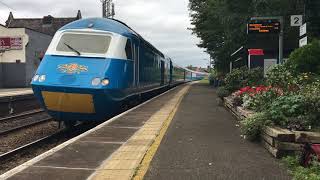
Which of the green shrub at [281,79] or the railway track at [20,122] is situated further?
the railway track at [20,122]

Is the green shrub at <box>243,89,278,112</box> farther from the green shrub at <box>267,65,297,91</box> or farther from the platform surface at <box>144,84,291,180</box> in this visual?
the platform surface at <box>144,84,291,180</box>

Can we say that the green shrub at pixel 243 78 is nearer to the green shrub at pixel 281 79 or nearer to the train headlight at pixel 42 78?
the green shrub at pixel 281 79

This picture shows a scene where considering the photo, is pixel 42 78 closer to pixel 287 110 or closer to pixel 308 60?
pixel 287 110

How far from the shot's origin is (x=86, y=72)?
1411 centimetres

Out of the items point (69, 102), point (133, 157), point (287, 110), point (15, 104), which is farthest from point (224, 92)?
point (133, 157)

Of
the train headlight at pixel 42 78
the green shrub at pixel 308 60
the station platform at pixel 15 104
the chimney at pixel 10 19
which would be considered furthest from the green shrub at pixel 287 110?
the chimney at pixel 10 19

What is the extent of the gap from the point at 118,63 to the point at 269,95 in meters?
5.13

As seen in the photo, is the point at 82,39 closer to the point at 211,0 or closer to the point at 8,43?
the point at 211,0

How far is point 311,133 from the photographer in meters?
8.04

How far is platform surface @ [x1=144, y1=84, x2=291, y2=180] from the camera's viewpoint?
697cm

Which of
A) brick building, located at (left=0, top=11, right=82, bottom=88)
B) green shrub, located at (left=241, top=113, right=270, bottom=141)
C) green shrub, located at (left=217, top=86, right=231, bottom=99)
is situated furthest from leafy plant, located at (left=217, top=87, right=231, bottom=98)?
brick building, located at (left=0, top=11, right=82, bottom=88)

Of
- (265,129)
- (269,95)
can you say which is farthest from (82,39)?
(265,129)

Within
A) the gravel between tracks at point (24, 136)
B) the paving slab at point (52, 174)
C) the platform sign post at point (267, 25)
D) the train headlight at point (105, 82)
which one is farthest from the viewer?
the platform sign post at point (267, 25)

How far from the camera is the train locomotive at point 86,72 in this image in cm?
1393
